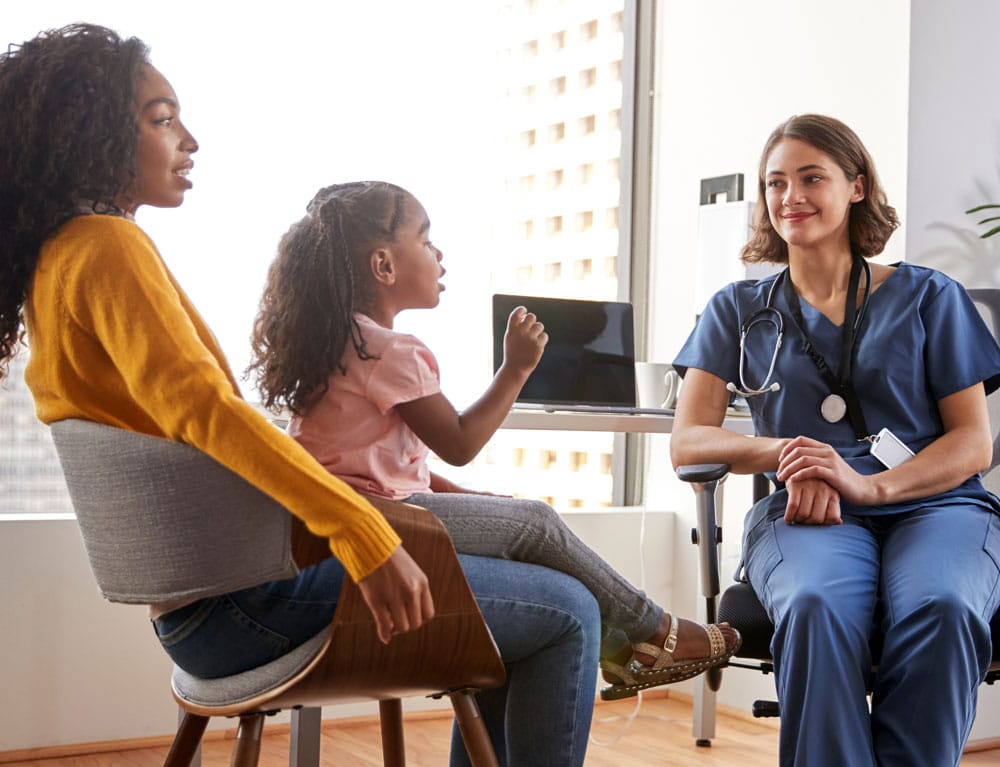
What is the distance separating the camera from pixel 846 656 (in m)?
1.60

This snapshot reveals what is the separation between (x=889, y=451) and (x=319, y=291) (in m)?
0.91

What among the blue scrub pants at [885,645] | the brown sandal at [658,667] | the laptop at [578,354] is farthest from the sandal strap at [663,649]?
the laptop at [578,354]

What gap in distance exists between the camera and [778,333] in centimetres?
Answer: 202

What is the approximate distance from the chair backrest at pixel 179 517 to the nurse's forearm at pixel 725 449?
89cm

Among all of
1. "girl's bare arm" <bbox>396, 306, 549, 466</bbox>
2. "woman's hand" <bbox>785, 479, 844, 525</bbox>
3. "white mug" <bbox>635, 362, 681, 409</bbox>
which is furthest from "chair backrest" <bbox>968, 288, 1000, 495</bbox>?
"girl's bare arm" <bbox>396, 306, 549, 466</bbox>

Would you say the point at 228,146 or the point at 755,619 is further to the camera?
the point at 228,146

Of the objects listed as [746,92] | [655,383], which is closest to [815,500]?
[655,383]

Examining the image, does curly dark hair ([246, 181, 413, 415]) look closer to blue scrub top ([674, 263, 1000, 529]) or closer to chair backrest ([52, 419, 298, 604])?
chair backrest ([52, 419, 298, 604])

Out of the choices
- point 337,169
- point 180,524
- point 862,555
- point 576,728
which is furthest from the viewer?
point 337,169

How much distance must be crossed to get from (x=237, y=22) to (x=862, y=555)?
2.13 meters

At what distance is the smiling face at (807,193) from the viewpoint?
2.02 meters

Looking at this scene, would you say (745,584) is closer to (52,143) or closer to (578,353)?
(578,353)

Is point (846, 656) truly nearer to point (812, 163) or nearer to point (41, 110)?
point (812, 163)

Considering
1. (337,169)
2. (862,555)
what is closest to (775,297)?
(862,555)
